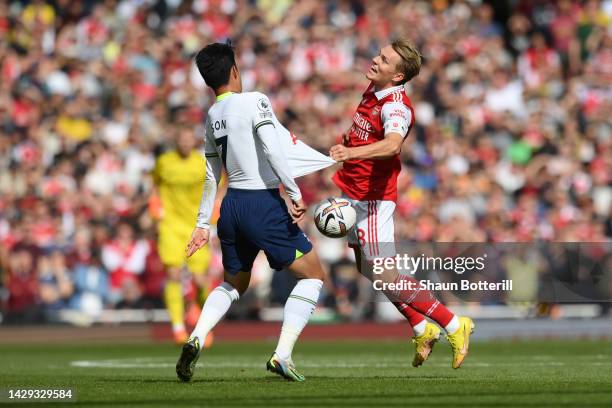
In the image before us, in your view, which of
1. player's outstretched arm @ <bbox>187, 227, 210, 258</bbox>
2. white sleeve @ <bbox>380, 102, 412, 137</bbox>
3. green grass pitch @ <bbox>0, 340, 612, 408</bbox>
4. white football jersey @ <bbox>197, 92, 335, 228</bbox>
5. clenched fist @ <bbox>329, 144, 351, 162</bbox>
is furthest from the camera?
white sleeve @ <bbox>380, 102, 412, 137</bbox>

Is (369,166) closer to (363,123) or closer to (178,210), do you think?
(363,123)

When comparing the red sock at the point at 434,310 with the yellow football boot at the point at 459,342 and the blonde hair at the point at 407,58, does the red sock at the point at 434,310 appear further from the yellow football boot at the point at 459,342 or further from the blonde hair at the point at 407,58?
the blonde hair at the point at 407,58

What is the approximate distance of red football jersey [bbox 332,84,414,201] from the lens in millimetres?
10439

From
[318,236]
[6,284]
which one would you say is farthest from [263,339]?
[6,284]

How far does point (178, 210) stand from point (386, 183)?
6046mm

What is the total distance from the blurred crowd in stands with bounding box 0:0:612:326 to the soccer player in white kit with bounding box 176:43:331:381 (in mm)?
9996

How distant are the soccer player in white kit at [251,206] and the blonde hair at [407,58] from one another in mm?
1323

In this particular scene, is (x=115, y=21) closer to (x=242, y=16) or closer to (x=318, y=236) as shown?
(x=242, y=16)

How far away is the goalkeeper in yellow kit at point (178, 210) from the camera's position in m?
16.0

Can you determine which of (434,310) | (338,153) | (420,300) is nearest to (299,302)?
(420,300)

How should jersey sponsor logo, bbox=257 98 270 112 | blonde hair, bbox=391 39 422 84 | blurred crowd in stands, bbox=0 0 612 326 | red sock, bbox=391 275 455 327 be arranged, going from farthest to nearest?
blurred crowd in stands, bbox=0 0 612 326, blonde hair, bbox=391 39 422 84, red sock, bbox=391 275 455 327, jersey sponsor logo, bbox=257 98 270 112

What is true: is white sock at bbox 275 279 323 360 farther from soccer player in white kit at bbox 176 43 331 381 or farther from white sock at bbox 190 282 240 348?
white sock at bbox 190 282 240 348

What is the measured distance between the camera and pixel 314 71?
23.6m

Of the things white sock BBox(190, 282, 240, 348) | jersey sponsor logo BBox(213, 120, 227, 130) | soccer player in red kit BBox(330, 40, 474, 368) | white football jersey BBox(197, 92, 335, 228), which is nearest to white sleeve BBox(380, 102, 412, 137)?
soccer player in red kit BBox(330, 40, 474, 368)
